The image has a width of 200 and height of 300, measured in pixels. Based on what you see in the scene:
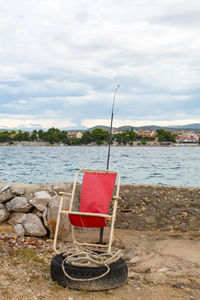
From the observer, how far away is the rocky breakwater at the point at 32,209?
16.3 ft

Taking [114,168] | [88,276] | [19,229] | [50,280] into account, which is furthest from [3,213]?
[114,168]

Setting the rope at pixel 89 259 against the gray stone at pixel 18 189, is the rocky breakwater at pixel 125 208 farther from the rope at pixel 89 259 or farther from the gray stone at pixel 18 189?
the rope at pixel 89 259

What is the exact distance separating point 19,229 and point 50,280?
170 cm

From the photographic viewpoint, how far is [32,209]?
17.0 feet

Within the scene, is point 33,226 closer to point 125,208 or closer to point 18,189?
point 18,189

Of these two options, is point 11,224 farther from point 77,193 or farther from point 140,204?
point 140,204

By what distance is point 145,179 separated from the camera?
18906mm

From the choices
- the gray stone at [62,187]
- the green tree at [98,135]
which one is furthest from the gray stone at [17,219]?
the green tree at [98,135]

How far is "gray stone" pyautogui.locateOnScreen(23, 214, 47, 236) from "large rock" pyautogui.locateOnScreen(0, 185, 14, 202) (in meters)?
0.40

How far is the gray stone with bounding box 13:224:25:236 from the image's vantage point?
495cm

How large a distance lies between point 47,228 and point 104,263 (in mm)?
1900

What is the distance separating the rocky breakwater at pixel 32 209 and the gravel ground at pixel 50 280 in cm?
25

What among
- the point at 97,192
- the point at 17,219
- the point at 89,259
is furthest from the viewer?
the point at 17,219

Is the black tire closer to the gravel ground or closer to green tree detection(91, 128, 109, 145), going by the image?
the gravel ground
